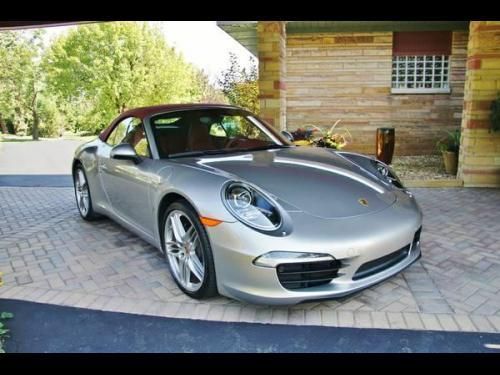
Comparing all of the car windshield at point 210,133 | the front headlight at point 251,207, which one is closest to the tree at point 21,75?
the car windshield at point 210,133

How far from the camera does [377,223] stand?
2.40 metres

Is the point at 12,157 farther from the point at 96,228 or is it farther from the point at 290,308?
the point at 290,308

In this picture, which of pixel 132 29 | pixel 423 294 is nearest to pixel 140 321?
pixel 423 294

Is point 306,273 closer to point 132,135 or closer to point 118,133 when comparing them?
point 132,135

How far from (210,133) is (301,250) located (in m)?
1.64

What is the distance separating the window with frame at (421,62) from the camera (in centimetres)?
908

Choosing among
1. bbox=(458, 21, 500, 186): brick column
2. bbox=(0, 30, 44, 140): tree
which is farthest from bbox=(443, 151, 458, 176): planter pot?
bbox=(0, 30, 44, 140): tree

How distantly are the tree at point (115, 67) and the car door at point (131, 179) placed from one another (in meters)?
14.7

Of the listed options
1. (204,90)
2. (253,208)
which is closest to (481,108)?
(253,208)

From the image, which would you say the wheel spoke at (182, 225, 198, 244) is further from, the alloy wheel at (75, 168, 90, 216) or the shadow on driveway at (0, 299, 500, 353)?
the alloy wheel at (75, 168, 90, 216)

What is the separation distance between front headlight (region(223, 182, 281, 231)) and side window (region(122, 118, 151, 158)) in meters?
1.03
